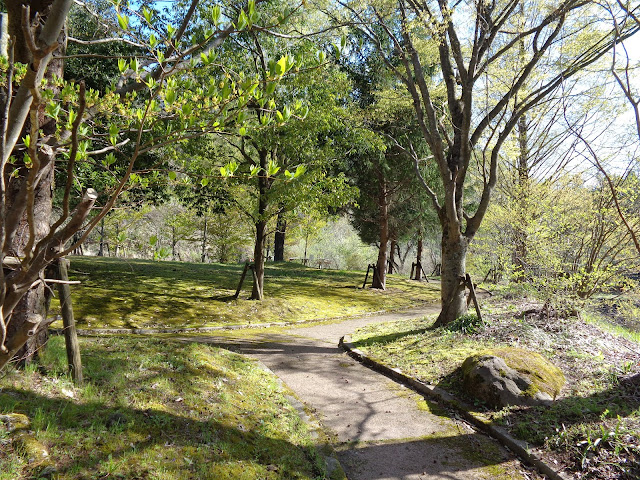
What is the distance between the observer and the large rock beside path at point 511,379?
4.78 metres

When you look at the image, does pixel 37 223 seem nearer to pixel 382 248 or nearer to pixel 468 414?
pixel 468 414

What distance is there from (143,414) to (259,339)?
505 centimetres

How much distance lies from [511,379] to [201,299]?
8587mm

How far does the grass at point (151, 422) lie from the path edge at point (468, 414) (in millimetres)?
2009

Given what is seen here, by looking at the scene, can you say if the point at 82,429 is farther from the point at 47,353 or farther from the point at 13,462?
the point at 47,353

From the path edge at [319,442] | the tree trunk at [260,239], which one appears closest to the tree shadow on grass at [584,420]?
the path edge at [319,442]

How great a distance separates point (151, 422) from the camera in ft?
11.1

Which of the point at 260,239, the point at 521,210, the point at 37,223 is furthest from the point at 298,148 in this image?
the point at 37,223

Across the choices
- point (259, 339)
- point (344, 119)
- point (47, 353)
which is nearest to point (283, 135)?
point (344, 119)

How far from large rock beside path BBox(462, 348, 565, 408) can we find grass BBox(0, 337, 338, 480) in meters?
2.31

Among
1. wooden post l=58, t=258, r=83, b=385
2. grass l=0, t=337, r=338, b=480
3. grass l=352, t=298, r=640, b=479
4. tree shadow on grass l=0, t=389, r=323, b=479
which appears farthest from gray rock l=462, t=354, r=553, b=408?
wooden post l=58, t=258, r=83, b=385

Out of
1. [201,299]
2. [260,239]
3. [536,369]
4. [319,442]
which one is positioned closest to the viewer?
[319,442]

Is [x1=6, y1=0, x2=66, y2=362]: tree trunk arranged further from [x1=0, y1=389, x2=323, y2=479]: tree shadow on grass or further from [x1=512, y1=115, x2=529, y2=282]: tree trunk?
[x1=512, y1=115, x2=529, y2=282]: tree trunk

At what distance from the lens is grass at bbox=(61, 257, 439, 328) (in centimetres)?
933
